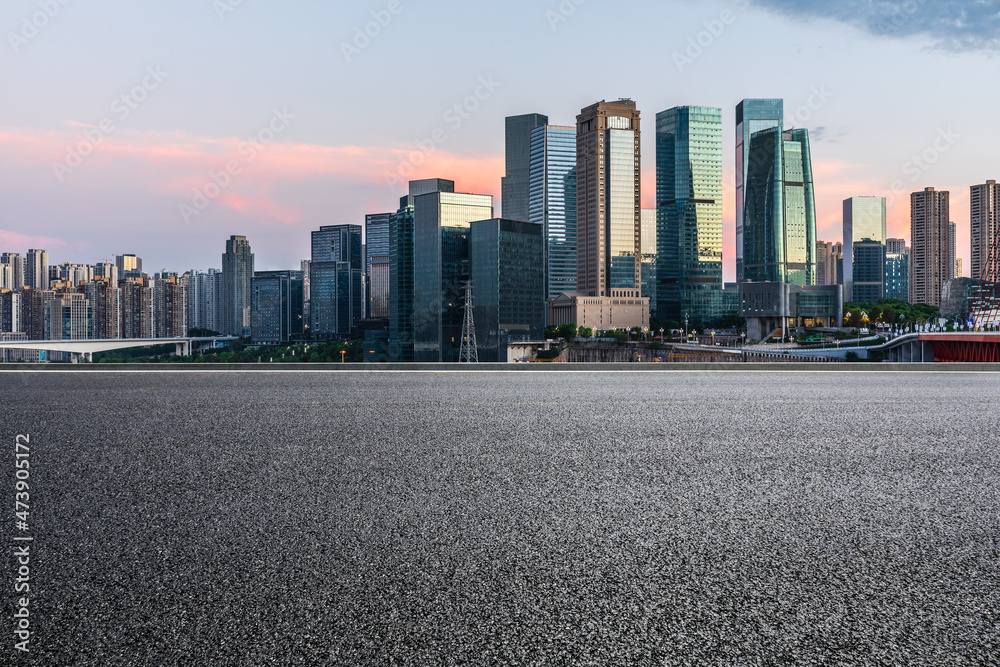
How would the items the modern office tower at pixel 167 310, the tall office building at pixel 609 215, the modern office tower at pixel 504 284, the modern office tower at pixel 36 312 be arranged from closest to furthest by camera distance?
1. the modern office tower at pixel 36 312
2. the modern office tower at pixel 167 310
3. the modern office tower at pixel 504 284
4. the tall office building at pixel 609 215

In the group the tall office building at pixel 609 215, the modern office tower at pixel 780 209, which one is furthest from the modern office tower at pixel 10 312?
the modern office tower at pixel 780 209

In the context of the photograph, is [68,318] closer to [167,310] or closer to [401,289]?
[167,310]

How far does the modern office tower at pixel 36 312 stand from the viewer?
269ft

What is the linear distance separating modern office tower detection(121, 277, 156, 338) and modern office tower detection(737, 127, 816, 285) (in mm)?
131173

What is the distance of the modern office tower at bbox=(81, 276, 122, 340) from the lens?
86500 mm

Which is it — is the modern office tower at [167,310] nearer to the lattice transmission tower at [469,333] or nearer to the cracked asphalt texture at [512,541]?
the lattice transmission tower at [469,333]

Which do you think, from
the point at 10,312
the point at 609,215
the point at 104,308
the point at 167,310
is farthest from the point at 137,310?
the point at 609,215

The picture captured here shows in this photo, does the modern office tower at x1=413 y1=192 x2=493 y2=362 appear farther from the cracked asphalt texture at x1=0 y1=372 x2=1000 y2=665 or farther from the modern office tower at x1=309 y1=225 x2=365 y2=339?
the cracked asphalt texture at x1=0 y1=372 x2=1000 y2=665

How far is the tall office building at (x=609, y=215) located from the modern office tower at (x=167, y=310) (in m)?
111

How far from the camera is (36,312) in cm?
8262

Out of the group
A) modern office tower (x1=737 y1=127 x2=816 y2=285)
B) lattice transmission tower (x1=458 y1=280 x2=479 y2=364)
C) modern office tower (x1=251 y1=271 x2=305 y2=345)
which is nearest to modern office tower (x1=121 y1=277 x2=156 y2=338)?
lattice transmission tower (x1=458 y1=280 x2=479 y2=364)

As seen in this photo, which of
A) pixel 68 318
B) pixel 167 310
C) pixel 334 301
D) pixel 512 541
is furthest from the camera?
pixel 334 301

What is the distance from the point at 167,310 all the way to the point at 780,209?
130 metres

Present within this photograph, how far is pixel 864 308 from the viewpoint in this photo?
152 meters
